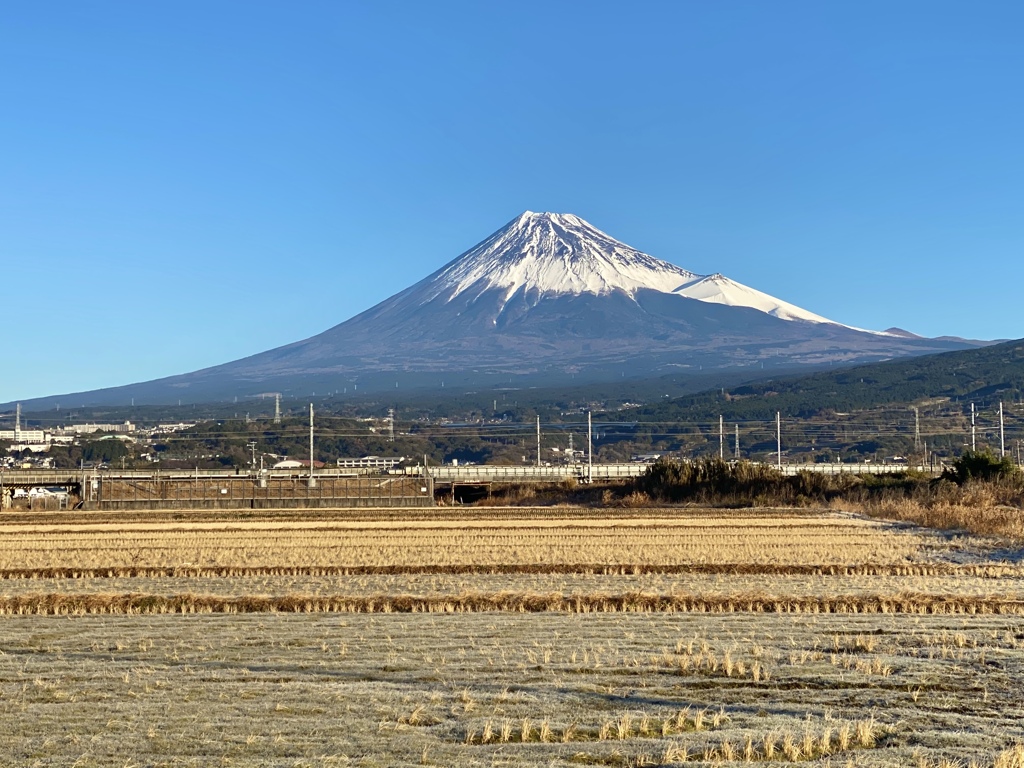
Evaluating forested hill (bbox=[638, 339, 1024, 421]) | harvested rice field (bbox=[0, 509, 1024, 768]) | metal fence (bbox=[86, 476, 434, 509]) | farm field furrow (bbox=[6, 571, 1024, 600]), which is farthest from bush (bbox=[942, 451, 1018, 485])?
forested hill (bbox=[638, 339, 1024, 421])

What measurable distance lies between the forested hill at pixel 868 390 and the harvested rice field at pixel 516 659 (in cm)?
11235

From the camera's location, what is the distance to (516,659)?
38.7ft

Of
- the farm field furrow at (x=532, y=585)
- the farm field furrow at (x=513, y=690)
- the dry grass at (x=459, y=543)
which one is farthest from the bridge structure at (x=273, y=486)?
the farm field furrow at (x=513, y=690)

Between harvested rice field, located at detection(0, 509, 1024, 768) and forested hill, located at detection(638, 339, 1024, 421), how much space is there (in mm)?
112349

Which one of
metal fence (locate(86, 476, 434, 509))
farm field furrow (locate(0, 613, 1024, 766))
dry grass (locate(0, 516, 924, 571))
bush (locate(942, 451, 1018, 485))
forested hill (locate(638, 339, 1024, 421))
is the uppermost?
forested hill (locate(638, 339, 1024, 421))

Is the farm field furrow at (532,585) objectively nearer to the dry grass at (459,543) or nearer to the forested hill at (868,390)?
the dry grass at (459,543)

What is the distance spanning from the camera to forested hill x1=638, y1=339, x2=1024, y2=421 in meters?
134

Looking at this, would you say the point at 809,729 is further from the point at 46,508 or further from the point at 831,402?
the point at 831,402

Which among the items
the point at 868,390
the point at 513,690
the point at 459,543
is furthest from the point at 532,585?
the point at 868,390

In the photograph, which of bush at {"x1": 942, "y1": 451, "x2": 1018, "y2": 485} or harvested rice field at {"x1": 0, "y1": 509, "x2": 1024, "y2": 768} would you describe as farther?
bush at {"x1": 942, "y1": 451, "x2": 1018, "y2": 485}

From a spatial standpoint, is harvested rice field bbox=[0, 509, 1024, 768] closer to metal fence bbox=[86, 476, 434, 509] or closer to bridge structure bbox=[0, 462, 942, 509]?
metal fence bbox=[86, 476, 434, 509]

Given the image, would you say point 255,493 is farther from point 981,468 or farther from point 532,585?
point 532,585

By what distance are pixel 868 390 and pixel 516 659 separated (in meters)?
138

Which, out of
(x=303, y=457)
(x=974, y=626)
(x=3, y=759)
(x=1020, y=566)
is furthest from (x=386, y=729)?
(x=303, y=457)
